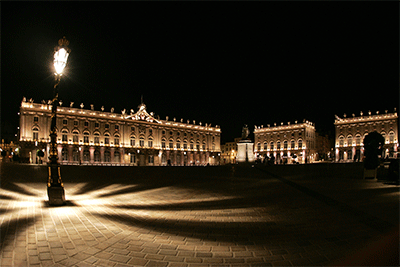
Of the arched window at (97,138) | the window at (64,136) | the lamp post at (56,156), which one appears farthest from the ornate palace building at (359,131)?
the lamp post at (56,156)

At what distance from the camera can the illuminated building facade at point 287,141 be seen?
8601 centimetres

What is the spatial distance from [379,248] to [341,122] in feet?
299

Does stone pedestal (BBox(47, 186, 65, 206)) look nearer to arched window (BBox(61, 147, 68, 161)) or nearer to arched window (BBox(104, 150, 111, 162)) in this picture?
arched window (BBox(61, 147, 68, 161))

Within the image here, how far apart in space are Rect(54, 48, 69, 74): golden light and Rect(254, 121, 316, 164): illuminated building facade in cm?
7953

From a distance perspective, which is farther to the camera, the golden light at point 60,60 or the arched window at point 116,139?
the arched window at point 116,139

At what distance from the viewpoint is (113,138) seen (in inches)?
2665

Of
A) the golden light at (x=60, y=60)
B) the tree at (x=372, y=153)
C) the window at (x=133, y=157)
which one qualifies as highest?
the golden light at (x=60, y=60)

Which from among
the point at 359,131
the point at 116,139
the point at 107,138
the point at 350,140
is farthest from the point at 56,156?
the point at 359,131

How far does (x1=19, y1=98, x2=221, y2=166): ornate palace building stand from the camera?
55.2 m

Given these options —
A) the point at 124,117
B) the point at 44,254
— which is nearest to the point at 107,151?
the point at 124,117

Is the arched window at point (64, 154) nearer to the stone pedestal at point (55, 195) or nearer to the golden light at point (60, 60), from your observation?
the golden light at point (60, 60)

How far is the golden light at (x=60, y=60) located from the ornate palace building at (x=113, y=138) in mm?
45023

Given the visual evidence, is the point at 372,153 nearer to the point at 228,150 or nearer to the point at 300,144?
the point at 300,144

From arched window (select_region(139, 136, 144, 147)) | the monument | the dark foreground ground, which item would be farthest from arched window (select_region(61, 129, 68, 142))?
the dark foreground ground
